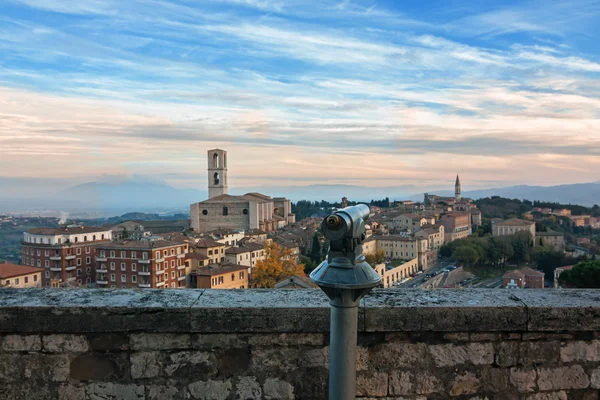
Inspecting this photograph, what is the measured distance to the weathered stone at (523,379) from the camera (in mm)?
2641

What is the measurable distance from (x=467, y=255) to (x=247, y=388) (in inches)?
2227

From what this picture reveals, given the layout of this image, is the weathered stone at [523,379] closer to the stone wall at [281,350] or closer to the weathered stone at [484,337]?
the stone wall at [281,350]

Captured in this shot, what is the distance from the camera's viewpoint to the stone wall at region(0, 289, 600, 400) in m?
2.57

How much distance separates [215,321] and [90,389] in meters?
0.73

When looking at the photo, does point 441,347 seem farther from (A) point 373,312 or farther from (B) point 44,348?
(B) point 44,348

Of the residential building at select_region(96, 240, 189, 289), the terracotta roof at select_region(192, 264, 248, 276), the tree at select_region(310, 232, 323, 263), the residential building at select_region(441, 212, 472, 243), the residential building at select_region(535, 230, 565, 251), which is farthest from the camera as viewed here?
the residential building at select_region(441, 212, 472, 243)

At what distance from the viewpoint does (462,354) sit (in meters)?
2.63

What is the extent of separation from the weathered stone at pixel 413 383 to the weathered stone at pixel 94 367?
4.64 feet

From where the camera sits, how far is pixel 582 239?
7544cm

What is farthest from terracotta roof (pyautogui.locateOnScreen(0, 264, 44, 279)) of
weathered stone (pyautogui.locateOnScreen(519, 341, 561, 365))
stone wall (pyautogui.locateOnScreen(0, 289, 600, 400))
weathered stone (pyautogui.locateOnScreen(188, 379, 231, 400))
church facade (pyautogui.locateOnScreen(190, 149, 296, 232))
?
church facade (pyautogui.locateOnScreen(190, 149, 296, 232))

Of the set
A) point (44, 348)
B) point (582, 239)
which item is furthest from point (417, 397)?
point (582, 239)

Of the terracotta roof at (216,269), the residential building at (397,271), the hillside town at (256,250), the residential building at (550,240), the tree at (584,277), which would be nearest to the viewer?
the tree at (584,277)

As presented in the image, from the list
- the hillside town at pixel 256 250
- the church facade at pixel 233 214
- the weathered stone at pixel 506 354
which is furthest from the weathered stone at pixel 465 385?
the church facade at pixel 233 214

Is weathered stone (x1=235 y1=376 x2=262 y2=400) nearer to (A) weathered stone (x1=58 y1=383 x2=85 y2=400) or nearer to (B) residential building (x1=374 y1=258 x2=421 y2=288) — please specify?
(A) weathered stone (x1=58 y1=383 x2=85 y2=400)
